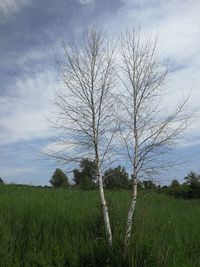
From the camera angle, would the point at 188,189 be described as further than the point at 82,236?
Yes

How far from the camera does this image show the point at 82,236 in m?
10.6

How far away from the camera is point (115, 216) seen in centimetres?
1185

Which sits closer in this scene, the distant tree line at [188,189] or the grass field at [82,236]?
the grass field at [82,236]

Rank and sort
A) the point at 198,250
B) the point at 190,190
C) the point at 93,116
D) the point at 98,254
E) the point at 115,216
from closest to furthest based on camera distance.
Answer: the point at 98,254, the point at 93,116, the point at 198,250, the point at 115,216, the point at 190,190

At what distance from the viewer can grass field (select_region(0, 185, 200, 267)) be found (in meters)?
8.88

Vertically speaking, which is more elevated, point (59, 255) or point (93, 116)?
point (93, 116)

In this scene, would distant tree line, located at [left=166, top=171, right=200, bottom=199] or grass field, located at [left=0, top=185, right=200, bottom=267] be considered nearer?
grass field, located at [left=0, top=185, right=200, bottom=267]

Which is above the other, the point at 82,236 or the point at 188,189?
the point at 188,189

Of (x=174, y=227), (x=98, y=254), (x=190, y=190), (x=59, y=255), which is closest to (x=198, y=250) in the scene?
(x=174, y=227)

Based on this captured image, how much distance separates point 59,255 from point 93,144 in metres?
2.43

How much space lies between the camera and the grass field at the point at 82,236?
8883 millimetres

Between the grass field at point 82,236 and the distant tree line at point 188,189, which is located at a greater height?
the distant tree line at point 188,189

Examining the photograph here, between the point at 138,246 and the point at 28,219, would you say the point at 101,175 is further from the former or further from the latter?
the point at 28,219

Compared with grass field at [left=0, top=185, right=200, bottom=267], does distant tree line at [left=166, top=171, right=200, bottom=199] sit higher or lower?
higher
